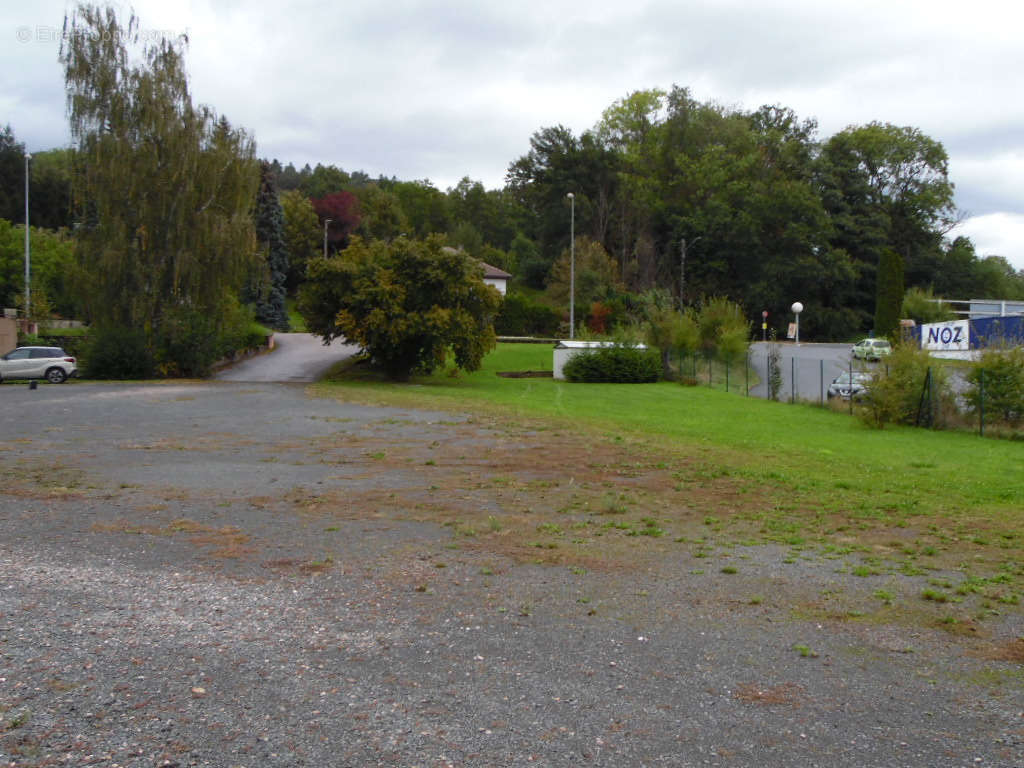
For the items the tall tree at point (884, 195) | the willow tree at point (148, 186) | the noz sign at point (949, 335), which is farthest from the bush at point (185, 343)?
the tall tree at point (884, 195)

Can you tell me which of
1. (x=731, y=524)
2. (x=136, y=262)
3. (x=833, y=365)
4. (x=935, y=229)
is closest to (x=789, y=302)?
(x=935, y=229)

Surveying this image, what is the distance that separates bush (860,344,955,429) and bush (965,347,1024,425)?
81 cm

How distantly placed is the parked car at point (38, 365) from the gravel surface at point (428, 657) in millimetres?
29057

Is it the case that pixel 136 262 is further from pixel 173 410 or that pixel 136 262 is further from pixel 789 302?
pixel 789 302

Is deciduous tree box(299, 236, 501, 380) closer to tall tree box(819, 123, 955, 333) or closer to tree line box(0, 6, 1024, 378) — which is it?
tree line box(0, 6, 1024, 378)

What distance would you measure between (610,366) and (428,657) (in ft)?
119

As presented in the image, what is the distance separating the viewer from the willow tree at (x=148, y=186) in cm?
3503

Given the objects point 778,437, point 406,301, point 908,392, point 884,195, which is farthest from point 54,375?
point 884,195

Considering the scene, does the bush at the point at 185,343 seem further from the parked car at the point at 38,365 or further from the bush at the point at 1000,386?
the bush at the point at 1000,386

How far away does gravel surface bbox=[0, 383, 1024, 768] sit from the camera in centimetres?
420

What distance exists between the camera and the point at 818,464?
51.3 ft

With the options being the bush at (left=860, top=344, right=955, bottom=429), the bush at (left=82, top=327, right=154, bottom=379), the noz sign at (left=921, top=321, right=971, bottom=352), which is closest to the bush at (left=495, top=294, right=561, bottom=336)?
the noz sign at (left=921, top=321, right=971, bottom=352)

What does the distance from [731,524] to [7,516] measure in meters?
8.14

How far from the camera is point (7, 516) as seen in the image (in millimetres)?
9141
